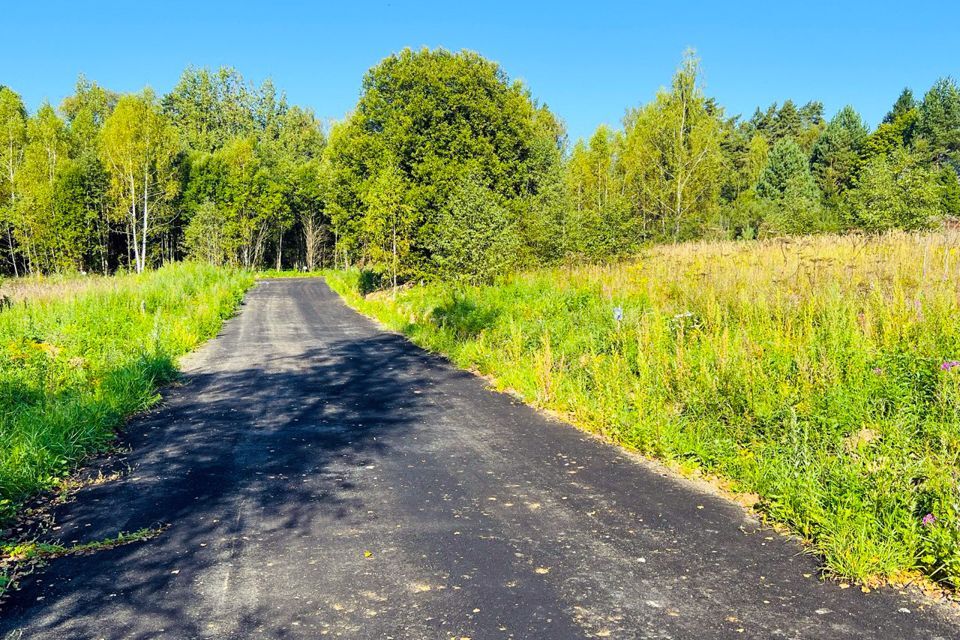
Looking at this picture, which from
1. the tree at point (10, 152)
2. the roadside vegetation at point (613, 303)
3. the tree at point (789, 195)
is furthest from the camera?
the tree at point (10, 152)

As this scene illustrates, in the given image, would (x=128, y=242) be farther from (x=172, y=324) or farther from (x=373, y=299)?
(x=172, y=324)

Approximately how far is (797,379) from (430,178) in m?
20.0

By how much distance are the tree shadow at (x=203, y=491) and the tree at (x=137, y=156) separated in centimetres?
3684

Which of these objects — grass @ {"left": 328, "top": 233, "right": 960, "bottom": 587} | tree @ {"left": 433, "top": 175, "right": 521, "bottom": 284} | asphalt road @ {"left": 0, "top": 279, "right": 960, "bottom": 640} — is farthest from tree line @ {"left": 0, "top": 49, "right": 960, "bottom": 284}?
asphalt road @ {"left": 0, "top": 279, "right": 960, "bottom": 640}

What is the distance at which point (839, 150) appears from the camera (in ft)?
175

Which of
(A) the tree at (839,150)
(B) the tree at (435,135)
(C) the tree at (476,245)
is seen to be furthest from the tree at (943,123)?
(C) the tree at (476,245)

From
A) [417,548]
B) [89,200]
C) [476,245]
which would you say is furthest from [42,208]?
[417,548]

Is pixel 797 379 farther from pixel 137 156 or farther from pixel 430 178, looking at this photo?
pixel 137 156

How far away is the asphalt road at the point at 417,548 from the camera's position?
323cm

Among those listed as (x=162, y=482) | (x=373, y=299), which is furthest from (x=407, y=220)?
(x=162, y=482)

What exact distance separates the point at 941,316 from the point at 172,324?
14.3 meters

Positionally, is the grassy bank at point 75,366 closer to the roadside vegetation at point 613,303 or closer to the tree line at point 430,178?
the roadside vegetation at point 613,303

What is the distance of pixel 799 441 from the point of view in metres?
5.16

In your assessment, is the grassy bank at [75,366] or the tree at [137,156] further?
the tree at [137,156]
